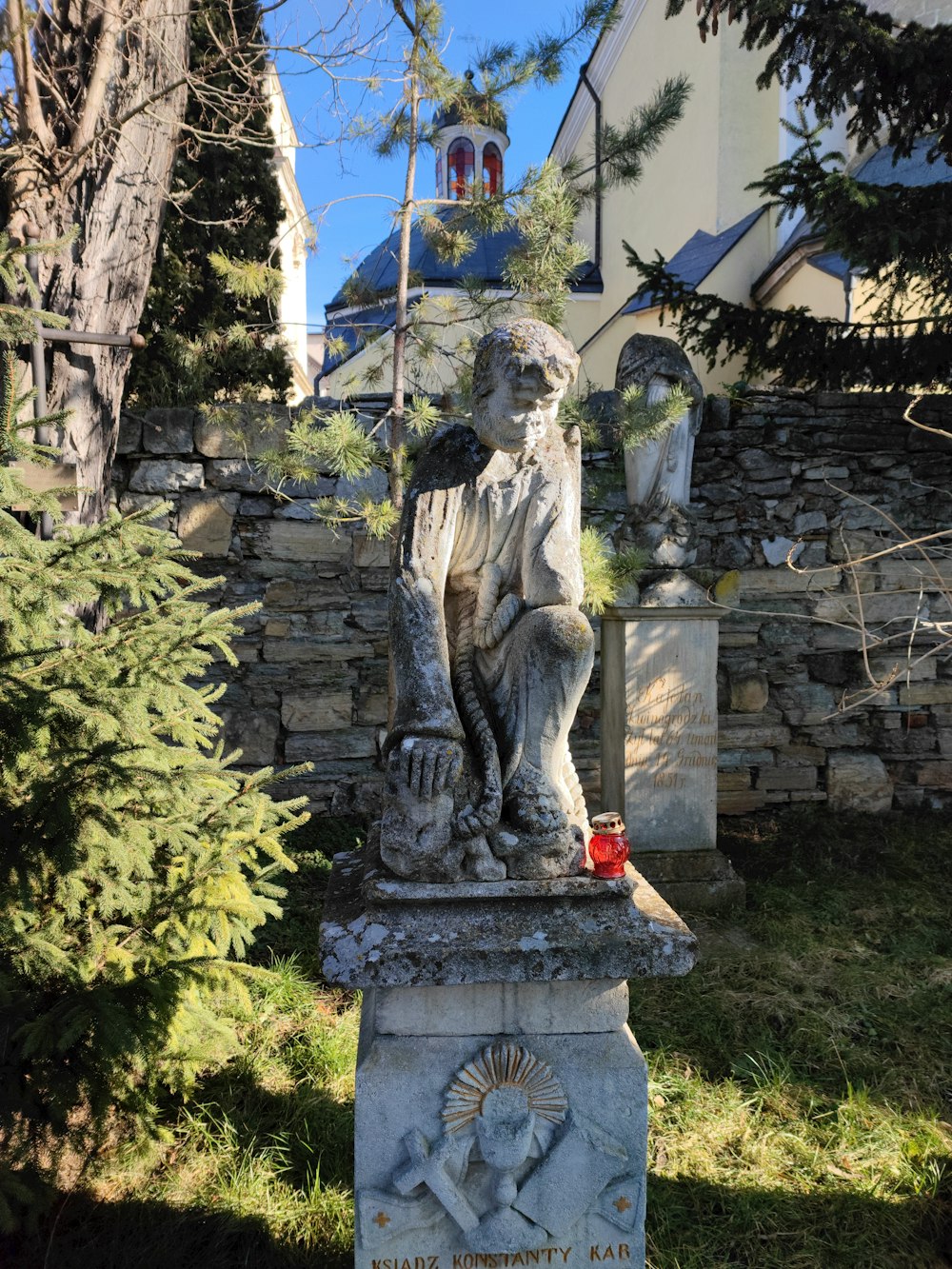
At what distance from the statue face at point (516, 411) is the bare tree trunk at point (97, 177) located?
2561 millimetres

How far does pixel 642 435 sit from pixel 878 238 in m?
1.67

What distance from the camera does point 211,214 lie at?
20.9 feet

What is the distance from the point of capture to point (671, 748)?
443cm

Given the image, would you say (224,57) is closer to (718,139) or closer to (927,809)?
(927,809)

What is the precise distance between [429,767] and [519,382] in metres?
0.83

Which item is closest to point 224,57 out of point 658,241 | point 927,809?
point 927,809

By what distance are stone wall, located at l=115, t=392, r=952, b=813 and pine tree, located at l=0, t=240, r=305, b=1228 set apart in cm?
219

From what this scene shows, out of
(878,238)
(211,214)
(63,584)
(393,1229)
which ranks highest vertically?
A: (211,214)

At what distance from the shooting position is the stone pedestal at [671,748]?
14.3 feet

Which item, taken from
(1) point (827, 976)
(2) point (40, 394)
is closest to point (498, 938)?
(1) point (827, 976)

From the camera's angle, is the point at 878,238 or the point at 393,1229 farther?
the point at 878,238

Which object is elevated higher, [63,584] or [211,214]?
[211,214]

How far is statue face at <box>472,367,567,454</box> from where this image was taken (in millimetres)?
1853

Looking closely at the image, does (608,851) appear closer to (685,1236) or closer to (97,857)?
(685,1236)
